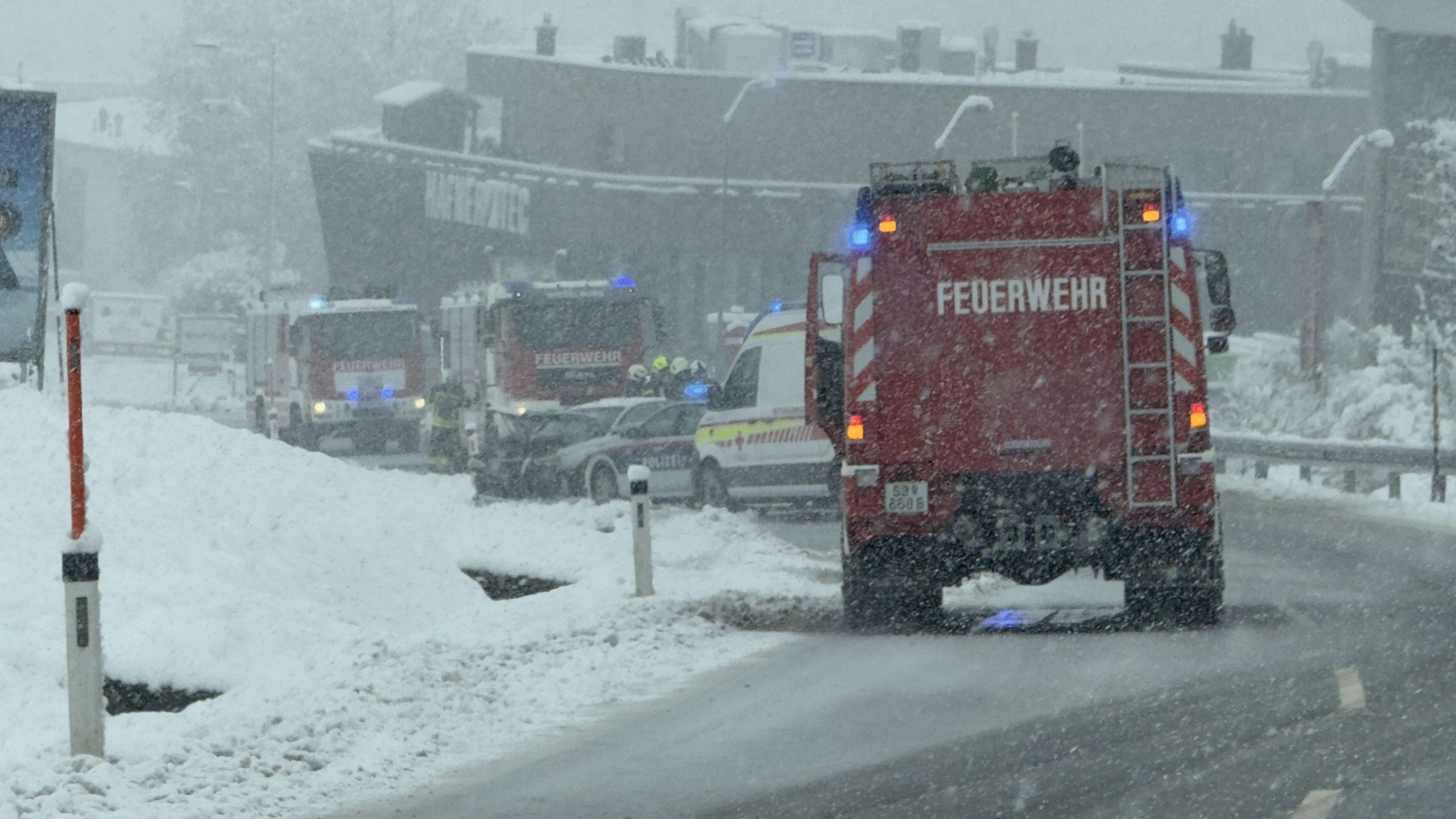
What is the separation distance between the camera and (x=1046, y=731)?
366 inches

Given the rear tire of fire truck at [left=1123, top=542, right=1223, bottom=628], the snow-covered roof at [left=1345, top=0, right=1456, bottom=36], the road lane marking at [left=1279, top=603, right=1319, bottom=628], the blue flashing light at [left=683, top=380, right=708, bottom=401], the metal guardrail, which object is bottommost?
the road lane marking at [left=1279, top=603, right=1319, bottom=628]

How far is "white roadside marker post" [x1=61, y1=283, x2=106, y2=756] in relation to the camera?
838 centimetres

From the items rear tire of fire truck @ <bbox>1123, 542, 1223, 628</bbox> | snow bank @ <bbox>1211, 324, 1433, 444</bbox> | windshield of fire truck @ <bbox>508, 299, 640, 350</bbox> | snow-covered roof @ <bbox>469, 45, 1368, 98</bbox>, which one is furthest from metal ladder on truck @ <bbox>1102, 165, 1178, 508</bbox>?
snow-covered roof @ <bbox>469, 45, 1368, 98</bbox>

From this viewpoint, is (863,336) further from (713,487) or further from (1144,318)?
(713,487)

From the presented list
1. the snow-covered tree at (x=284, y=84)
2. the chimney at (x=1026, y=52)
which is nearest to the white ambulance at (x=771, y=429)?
the chimney at (x=1026, y=52)

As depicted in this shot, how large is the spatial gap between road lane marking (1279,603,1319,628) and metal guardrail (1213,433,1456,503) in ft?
37.2

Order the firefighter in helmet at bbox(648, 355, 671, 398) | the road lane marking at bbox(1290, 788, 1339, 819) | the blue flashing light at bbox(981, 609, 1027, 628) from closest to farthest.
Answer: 1. the road lane marking at bbox(1290, 788, 1339, 819)
2. the blue flashing light at bbox(981, 609, 1027, 628)
3. the firefighter in helmet at bbox(648, 355, 671, 398)

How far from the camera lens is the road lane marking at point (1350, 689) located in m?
9.61

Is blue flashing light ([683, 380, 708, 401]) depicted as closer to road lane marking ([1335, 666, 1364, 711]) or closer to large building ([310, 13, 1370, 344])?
road lane marking ([1335, 666, 1364, 711])

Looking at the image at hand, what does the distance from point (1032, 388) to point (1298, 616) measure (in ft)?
7.61

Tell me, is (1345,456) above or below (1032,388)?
below

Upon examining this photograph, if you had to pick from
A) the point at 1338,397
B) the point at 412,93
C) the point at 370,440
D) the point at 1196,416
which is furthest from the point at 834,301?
the point at 412,93

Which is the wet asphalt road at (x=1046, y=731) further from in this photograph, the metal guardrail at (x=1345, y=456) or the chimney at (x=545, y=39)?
the chimney at (x=545, y=39)

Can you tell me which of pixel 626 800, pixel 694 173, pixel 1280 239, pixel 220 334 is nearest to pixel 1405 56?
pixel 1280 239
